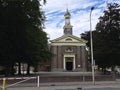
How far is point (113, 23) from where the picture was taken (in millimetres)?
57938

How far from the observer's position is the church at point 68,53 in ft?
397

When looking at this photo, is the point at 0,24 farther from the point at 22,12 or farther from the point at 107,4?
the point at 107,4

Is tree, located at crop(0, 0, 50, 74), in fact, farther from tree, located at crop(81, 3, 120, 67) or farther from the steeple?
the steeple

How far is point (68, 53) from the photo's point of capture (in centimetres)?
12325

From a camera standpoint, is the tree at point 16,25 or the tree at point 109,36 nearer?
the tree at point 16,25

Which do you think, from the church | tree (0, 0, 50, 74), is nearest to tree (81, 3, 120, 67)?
tree (0, 0, 50, 74)

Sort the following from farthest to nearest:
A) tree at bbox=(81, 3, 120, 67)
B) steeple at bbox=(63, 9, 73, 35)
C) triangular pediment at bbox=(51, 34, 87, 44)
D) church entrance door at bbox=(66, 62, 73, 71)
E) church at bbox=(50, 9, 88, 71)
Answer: steeple at bbox=(63, 9, 73, 35) → church entrance door at bbox=(66, 62, 73, 71) → triangular pediment at bbox=(51, 34, 87, 44) → church at bbox=(50, 9, 88, 71) → tree at bbox=(81, 3, 120, 67)

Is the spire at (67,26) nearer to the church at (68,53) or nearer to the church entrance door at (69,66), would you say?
the church at (68,53)

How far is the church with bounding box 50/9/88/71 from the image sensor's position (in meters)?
121

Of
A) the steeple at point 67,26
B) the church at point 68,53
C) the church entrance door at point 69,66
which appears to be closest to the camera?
the church at point 68,53

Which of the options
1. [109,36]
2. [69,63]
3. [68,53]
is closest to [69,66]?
[69,63]

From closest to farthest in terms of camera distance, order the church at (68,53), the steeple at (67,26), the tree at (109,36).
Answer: the tree at (109,36) < the church at (68,53) < the steeple at (67,26)

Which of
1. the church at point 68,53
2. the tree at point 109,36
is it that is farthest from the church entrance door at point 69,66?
the tree at point 109,36

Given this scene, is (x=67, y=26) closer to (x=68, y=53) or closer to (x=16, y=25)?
(x=68, y=53)
